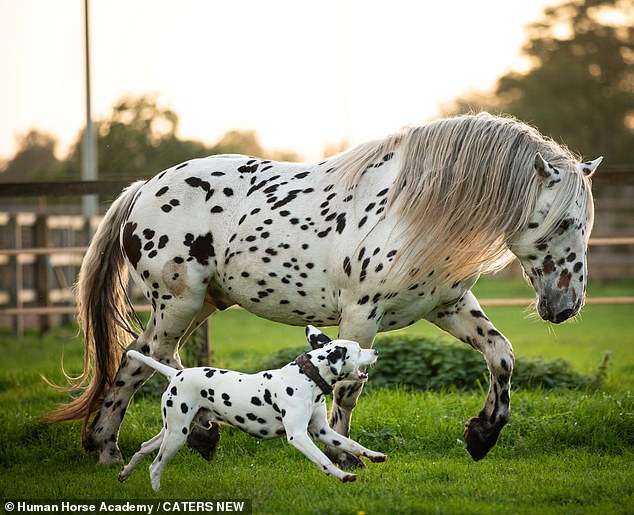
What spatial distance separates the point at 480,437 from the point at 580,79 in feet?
128

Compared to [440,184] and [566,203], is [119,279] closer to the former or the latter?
[440,184]

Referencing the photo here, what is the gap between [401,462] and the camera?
5336 millimetres

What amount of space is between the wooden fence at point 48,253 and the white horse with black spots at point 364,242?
2.18 m

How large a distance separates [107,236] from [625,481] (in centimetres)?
350

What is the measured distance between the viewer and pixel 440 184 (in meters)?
4.97

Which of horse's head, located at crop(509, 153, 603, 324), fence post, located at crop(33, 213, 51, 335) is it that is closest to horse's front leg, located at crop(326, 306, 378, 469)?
horse's head, located at crop(509, 153, 603, 324)

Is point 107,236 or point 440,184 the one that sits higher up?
point 440,184

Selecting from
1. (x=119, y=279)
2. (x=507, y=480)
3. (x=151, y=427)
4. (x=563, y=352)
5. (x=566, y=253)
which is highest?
(x=566, y=253)

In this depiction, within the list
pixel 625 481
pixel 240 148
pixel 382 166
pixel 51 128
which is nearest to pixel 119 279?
pixel 382 166

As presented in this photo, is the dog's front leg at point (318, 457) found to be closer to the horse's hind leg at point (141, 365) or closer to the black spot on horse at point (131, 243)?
the horse's hind leg at point (141, 365)

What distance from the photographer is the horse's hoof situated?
16.9ft

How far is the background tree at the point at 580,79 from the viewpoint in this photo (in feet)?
132

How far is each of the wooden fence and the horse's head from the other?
220 cm

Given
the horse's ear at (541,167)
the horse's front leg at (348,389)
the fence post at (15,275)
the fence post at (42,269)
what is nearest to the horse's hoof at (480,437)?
the horse's front leg at (348,389)
